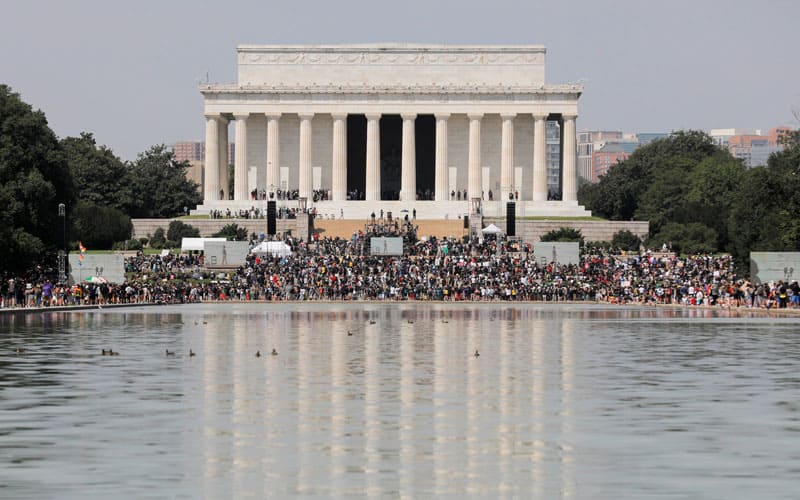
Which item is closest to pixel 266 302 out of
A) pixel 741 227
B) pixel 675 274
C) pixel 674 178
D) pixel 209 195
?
pixel 675 274

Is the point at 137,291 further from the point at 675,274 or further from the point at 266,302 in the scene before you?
the point at 675,274

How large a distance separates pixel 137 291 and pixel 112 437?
208 feet

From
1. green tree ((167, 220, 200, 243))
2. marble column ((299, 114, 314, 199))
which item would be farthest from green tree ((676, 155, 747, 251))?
green tree ((167, 220, 200, 243))

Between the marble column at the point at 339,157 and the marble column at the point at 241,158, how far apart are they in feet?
27.4

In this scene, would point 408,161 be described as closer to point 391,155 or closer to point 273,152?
point 391,155

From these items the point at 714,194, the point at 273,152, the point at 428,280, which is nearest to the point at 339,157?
the point at 273,152

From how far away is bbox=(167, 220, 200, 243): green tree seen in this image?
12325 centimetres

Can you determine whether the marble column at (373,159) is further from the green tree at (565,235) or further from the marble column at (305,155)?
the green tree at (565,235)

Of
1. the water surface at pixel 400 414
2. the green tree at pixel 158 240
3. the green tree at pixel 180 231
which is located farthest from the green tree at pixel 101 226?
the water surface at pixel 400 414

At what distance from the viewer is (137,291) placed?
9319 centimetres

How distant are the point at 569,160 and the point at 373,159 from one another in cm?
1824

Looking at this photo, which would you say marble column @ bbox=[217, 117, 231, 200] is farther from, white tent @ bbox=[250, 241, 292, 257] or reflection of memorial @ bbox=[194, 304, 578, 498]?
reflection of memorial @ bbox=[194, 304, 578, 498]

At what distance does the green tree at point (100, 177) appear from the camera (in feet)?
472

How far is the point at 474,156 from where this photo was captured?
147625 millimetres
